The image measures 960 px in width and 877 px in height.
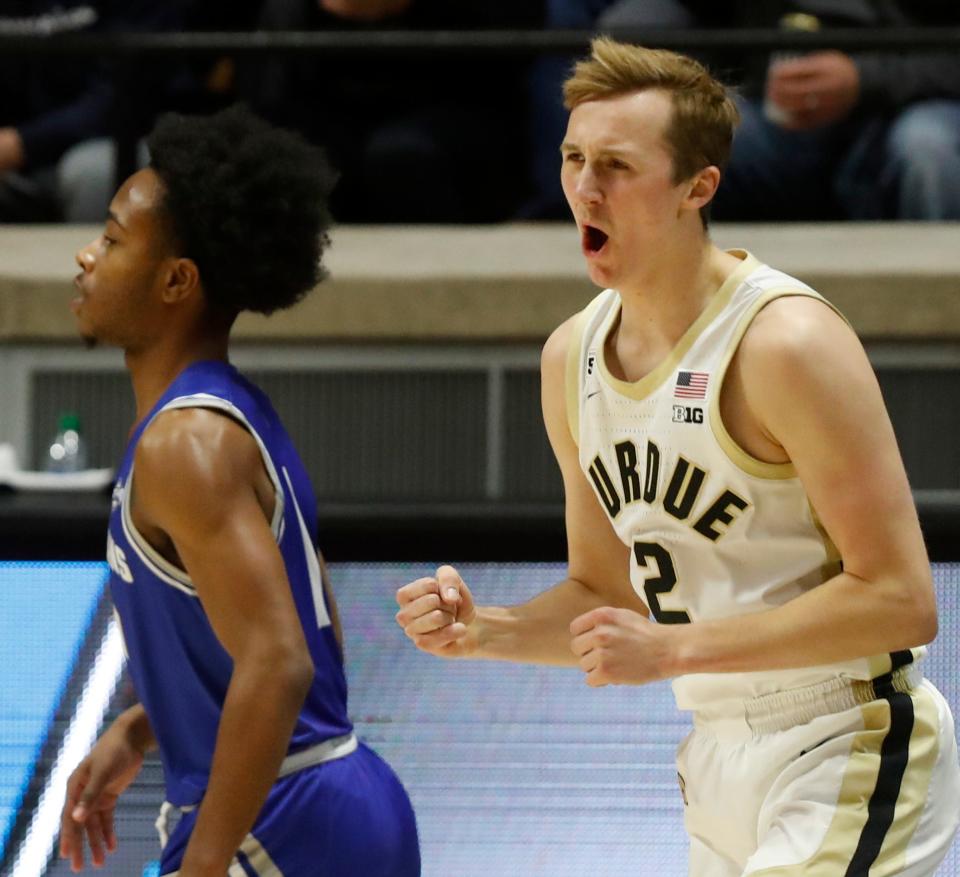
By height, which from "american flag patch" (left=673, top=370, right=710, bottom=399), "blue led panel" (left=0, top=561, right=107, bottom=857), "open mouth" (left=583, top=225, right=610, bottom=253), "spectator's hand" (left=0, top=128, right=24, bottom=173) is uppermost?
"open mouth" (left=583, top=225, right=610, bottom=253)

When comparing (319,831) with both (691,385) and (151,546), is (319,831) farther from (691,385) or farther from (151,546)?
(691,385)

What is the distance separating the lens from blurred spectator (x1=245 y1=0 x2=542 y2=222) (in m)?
4.89

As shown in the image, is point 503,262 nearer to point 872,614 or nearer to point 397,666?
point 397,666

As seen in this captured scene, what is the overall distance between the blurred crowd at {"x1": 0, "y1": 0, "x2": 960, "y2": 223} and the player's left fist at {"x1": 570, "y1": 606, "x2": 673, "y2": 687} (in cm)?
272

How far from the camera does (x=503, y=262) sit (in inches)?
175

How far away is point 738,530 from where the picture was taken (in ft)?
7.31

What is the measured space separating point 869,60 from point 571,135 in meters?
2.80

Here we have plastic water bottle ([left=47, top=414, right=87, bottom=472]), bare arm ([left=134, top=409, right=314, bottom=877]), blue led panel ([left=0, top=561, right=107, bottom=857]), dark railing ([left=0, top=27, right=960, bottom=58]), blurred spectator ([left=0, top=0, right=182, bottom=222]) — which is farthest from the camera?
blurred spectator ([left=0, top=0, right=182, bottom=222])

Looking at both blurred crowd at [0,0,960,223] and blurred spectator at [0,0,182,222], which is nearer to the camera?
blurred crowd at [0,0,960,223]

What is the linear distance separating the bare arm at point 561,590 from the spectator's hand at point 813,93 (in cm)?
244

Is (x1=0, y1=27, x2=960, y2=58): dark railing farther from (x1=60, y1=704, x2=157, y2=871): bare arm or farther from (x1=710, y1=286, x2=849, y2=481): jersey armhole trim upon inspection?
(x1=60, y1=704, x2=157, y2=871): bare arm

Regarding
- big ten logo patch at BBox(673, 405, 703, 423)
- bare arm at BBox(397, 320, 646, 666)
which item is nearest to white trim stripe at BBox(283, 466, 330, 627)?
bare arm at BBox(397, 320, 646, 666)

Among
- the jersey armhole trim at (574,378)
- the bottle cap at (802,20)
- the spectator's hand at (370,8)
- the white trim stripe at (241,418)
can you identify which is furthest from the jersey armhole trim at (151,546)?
the bottle cap at (802,20)

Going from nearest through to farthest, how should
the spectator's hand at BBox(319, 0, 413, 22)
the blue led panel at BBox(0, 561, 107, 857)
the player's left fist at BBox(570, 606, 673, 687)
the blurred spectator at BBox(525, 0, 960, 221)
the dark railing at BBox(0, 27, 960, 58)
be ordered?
the player's left fist at BBox(570, 606, 673, 687) < the blue led panel at BBox(0, 561, 107, 857) < the dark railing at BBox(0, 27, 960, 58) < the blurred spectator at BBox(525, 0, 960, 221) < the spectator's hand at BBox(319, 0, 413, 22)
